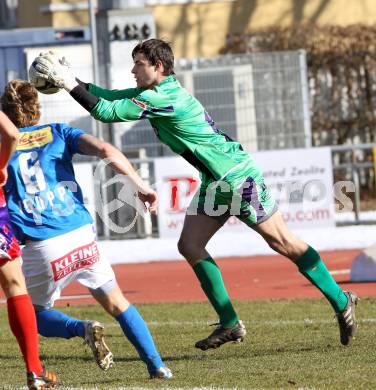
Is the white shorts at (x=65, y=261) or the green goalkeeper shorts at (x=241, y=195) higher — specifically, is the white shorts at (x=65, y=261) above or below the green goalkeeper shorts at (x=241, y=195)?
below

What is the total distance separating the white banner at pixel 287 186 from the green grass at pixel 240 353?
5.29 m

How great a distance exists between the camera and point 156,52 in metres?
8.65

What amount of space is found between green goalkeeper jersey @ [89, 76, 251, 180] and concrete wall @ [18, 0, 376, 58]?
1872 cm

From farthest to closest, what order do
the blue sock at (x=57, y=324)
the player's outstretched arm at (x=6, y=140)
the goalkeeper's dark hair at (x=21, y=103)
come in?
the blue sock at (x=57, y=324) → the goalkeeper's dark hair at (x=21, y=103) → the player's outstretched arm at (x=6, y=140)

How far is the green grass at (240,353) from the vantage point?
7.53 m

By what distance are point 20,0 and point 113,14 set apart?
7045 mm

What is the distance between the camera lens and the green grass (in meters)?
7.53

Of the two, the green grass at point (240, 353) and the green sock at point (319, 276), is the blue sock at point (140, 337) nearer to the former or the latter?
the green grass at point (240, 353)


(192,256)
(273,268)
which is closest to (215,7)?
(273,268)

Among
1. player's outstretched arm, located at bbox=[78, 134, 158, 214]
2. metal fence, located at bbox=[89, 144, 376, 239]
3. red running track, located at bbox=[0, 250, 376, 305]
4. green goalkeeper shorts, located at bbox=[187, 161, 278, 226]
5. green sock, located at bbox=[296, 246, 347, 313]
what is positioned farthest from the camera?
metal fence, located at bbox=[89, 144, 376, 239]

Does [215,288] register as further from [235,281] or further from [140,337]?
[235,281]

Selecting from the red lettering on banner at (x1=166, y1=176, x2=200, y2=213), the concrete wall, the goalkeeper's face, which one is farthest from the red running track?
the concrete wall

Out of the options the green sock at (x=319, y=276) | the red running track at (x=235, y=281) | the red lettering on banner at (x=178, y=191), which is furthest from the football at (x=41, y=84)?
the red lettering on banner at (x=178, y=191)

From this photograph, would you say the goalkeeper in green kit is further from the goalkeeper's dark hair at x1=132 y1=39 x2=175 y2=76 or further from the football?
the football
